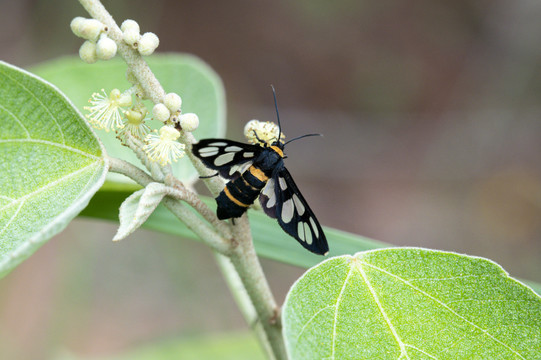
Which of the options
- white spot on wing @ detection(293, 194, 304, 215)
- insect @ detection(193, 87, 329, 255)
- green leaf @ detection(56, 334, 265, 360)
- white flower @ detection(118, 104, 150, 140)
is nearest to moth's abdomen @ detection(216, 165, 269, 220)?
insect @ detection(193, 87, 329, 255)

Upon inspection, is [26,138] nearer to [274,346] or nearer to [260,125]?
[260,125]

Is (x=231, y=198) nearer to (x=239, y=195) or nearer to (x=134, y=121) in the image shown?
(x=239, y=195)

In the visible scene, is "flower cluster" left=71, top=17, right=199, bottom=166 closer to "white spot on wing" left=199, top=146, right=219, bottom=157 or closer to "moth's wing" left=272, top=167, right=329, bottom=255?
"white spot on wing" left=199, top=146, right=219, bottom=157

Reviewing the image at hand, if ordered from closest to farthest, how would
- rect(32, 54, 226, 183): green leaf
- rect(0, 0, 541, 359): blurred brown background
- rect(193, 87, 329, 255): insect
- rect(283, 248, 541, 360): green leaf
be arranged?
rect(283, 248, 541, 360): green leaf, rect(193, 87, 329, 255): insect, rect(32, 54, 226, 183): green leaf, rect(0, 0, 541, 359): blurred brown background

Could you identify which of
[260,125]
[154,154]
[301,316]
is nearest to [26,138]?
[154,154]

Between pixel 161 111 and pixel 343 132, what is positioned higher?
pixel 161 111

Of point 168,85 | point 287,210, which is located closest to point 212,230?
point 287,210

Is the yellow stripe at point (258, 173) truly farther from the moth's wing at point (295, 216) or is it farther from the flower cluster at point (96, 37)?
the flower cluster at point (96, 37)
